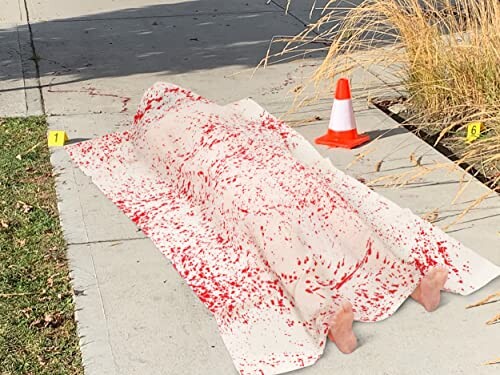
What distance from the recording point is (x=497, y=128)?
5234 mm

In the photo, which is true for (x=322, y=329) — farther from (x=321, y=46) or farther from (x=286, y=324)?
(x=321, y=46)

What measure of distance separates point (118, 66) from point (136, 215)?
2.99 meters

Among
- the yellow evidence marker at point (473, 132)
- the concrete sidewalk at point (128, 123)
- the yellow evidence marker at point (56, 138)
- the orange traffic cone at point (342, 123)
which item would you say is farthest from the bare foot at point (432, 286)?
the yellow evidence marker at point (56, 138)

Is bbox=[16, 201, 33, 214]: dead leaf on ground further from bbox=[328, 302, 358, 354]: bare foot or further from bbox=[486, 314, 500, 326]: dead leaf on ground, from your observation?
bbox=[486, 314, 500, 326]: dead leaf on ground

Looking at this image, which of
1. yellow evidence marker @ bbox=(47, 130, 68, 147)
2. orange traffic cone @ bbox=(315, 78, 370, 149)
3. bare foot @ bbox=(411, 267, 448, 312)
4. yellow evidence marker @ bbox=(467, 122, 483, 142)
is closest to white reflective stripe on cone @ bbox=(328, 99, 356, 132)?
orange traffic cone @ bbox=(315, 78, 370, 149)

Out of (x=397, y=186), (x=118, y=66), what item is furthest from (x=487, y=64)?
(x=118, y=66)

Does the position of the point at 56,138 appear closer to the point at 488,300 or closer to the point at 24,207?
the point at 24,207

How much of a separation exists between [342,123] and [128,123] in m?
1.53

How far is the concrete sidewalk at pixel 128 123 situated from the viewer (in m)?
3.88

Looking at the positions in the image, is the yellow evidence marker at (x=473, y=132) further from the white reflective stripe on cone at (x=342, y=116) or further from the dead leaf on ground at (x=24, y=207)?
the dead leaf on ground at (x=24, y=207)

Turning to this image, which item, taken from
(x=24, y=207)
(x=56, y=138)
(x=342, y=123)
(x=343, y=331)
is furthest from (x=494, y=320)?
(x=56, y=138)

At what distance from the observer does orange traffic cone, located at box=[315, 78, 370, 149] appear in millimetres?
5902

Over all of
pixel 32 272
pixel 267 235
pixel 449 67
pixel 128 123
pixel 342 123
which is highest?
pixel 449 67

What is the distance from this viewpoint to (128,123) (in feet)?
21.2
